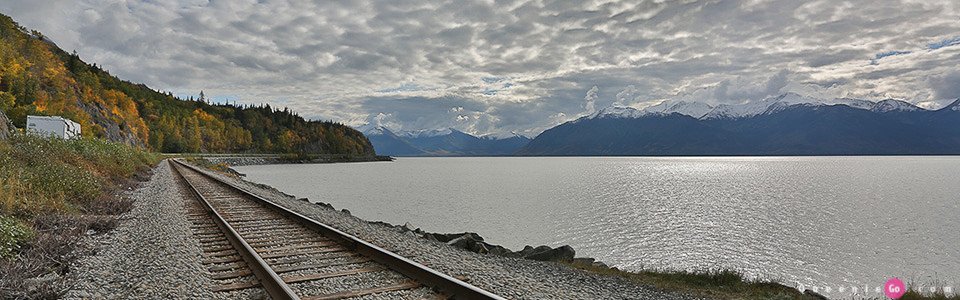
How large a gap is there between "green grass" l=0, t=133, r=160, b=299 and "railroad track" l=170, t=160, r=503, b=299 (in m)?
2.21

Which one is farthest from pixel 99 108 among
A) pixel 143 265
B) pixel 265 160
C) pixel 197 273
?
pixel 197 273

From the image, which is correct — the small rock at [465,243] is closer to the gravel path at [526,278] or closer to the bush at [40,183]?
the gravel path at [526,278]

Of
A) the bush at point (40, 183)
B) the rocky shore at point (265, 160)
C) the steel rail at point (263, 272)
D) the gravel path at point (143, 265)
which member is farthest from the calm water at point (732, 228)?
the rocky shore at point (265, 160)

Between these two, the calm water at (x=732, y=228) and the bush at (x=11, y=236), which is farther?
the calm water at (x=732, y=228)

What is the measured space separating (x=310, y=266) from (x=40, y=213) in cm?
849

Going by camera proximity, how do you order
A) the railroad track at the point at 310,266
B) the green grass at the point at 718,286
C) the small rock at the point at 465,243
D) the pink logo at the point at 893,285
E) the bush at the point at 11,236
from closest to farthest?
1. the railroad track at the point at 310,266
2. the bush at the point at 11,236
3. the green grass at the point at 718,286
4. the small rock at the point at 465,243
5. the pink logo at the point at 893,285

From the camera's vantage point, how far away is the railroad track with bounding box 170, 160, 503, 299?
6.61 meters

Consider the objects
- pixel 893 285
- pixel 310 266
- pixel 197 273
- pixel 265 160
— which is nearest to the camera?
pixel 197 273

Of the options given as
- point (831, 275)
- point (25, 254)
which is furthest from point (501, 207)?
point (25, 254)

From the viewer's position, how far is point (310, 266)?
8.16m

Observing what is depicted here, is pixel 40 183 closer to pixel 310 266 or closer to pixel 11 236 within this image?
pixel 11 236

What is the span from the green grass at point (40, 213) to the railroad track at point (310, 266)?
7.26 feet

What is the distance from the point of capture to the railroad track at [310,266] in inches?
260

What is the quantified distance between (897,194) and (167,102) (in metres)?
195
